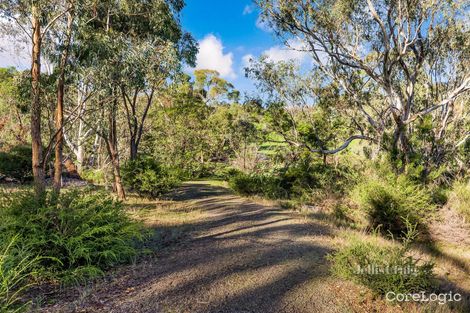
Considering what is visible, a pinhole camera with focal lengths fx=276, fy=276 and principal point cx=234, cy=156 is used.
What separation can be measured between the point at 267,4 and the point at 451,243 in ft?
31.7

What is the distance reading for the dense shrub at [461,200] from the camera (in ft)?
23.1

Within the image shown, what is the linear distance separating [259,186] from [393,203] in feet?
19.9

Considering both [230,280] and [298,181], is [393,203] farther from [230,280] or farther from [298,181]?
[230,280]

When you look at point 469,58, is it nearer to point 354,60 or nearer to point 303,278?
point 354,60

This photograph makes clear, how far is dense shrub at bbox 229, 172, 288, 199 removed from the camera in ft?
38.8

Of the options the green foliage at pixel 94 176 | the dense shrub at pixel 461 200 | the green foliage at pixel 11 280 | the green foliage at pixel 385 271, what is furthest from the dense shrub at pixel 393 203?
the green foliage at pixel 94 176

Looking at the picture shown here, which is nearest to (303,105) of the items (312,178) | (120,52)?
(312,178)

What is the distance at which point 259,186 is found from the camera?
40.5 ft

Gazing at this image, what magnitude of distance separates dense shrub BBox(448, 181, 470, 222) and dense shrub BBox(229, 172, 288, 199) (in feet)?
18.5

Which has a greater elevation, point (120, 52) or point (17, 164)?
point (120, 52)

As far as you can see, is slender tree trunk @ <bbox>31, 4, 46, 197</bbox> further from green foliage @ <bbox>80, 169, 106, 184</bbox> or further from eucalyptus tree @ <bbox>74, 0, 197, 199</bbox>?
green foliage @ <bbox>80, 169, 106, 184</bbox>

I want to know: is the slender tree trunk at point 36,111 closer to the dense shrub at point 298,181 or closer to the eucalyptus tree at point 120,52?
the eucalyptus tree at point 120,52

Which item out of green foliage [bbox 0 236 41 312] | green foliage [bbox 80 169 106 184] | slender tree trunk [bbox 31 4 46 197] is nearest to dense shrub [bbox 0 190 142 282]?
green foliage [bbox 0 236 41 312]

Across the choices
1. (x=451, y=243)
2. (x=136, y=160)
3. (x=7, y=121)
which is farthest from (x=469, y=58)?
(x=7, y=121)
